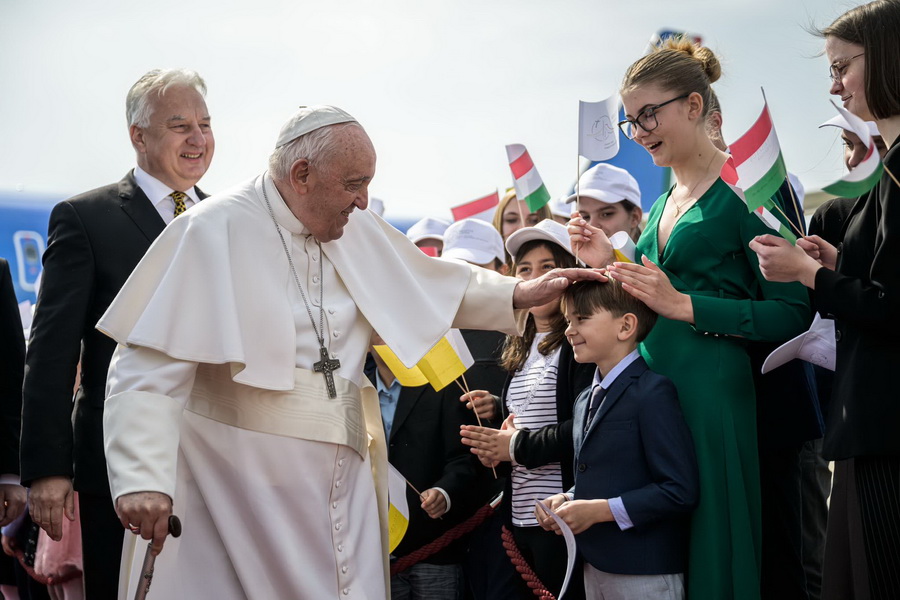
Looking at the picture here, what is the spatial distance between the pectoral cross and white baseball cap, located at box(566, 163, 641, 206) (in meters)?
2.30

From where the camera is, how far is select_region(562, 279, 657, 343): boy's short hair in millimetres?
4043

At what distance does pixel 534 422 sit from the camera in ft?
15.1

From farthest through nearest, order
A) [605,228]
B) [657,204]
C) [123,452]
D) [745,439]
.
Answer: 1. [605,228]
2. [657,204]
3. [745,439]
4. [123,452]

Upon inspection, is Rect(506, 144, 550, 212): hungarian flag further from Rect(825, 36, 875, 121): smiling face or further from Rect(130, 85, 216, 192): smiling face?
Rect(825, 36, 875, 121): smiling face

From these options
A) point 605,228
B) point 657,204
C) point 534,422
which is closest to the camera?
point 657,204

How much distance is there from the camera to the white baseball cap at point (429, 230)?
763cm

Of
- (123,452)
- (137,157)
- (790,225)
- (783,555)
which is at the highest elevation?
(137,157)

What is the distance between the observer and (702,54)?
4133 millimetres

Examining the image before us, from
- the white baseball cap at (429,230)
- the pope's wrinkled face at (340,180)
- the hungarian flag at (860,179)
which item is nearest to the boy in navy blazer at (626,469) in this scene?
the pope's wrinkled face at (340,180)

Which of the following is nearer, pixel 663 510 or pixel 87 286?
pixel 663 510

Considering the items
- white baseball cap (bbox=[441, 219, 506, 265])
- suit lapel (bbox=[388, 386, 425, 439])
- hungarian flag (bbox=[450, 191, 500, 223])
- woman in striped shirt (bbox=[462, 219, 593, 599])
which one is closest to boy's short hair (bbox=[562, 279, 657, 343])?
woman in striped shirt (bbox=[462, 219, 593, 599])

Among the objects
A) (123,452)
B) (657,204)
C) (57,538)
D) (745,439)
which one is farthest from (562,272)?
(57,538)

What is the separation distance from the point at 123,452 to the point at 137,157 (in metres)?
1.78

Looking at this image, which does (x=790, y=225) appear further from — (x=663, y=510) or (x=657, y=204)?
(x=663, y=510)
